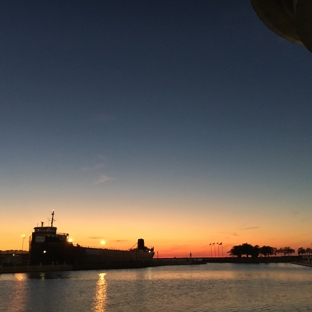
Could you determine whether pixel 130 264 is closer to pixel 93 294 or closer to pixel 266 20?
pixel 93 294

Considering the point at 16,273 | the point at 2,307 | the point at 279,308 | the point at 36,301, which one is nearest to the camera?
the point at 279,308

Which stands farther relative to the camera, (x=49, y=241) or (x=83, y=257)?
(x=83, y=257)

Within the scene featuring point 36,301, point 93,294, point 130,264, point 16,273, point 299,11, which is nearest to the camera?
point 299,11

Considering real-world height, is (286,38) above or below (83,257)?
above

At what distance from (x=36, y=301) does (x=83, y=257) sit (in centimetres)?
9575

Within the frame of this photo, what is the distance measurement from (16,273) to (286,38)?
316 feet

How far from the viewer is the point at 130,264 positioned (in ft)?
507

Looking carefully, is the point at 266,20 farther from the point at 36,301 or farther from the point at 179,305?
the point at 36,301

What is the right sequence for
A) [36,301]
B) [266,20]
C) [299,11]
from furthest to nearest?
[36,301], [266,20], [299,11]

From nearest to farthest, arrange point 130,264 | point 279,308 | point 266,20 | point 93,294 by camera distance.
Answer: point 266,20
point 279,308
point 93,294
point 130,264

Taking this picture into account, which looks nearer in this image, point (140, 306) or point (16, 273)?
point (140, 306)

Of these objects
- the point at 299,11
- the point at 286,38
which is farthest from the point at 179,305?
the point at 299,11

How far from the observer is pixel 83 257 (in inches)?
5305

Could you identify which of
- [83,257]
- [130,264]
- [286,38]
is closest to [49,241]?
[83,257]
